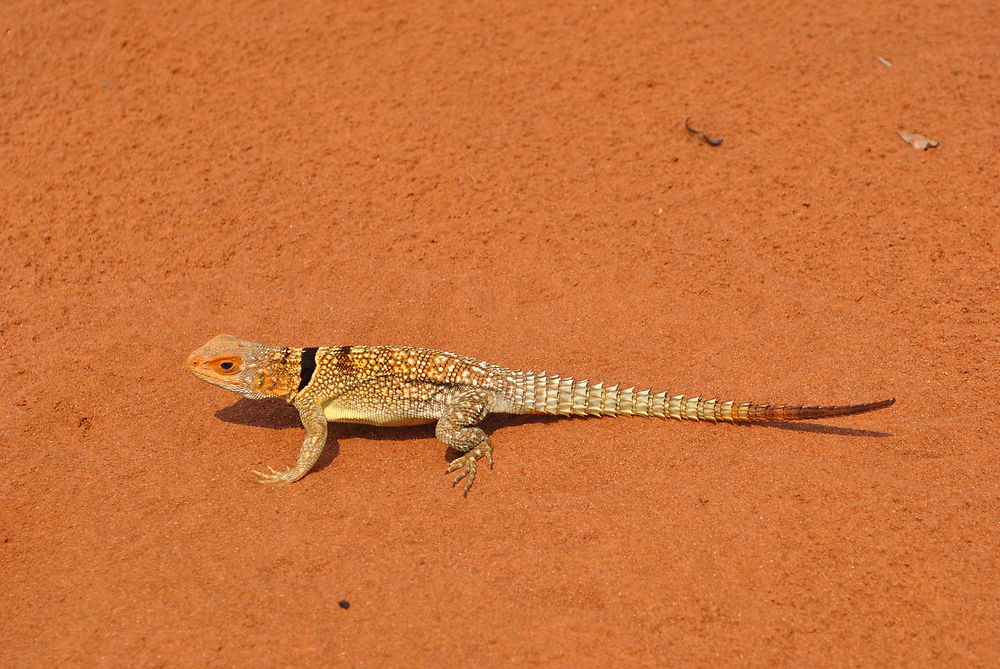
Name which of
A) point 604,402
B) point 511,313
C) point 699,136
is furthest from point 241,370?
point 699,136

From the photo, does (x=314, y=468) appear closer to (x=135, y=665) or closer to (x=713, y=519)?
(x=135, y=665)

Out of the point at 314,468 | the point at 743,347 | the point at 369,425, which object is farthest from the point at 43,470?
the point at 743,347

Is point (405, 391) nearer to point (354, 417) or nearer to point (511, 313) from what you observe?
point (354, 417)

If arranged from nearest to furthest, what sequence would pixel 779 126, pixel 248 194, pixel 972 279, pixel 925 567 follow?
1. pixel 925 567
2. pixel 972 279
3. pixel 248 194
4. pixel 779 126

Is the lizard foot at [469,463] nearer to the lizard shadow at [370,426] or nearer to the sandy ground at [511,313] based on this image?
the sandy ground at [511,313]

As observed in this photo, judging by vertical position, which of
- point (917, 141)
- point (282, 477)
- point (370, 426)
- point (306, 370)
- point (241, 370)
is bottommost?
point (370, 426)
